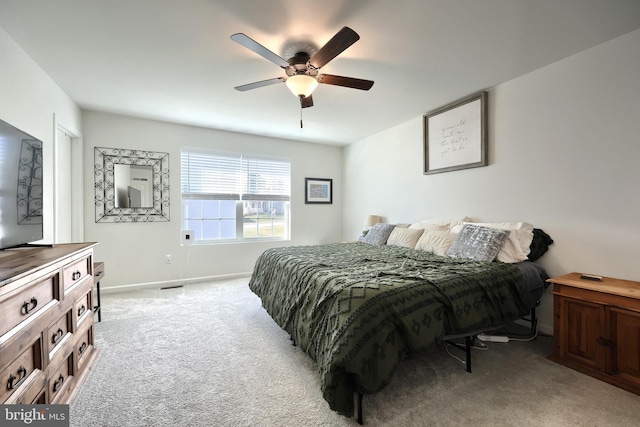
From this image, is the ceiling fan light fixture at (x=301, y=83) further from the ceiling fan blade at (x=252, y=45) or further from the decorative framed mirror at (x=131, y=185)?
the decorative framed mirror at (x=131, y=185)

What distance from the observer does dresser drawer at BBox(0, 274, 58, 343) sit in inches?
41.4

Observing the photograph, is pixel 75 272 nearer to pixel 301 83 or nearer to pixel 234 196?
pixel 301 83

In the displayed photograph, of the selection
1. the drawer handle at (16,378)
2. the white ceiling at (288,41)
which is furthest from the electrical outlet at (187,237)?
the drawer handle at (16,378)

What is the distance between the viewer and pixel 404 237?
10.8 ft

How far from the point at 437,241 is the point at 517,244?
70 cm

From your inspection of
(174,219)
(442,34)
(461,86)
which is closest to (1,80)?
(174,219)

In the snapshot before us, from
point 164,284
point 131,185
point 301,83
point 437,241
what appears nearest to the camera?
point 301,83

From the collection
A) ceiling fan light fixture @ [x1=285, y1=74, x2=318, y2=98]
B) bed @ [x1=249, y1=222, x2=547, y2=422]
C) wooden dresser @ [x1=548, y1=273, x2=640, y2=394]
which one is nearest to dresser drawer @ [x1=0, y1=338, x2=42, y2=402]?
bed @ [x1=249, y1=222, x2=547, y2=422]

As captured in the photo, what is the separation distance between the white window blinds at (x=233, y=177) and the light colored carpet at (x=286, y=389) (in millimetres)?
2329

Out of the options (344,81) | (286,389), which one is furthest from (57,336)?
(344,81)

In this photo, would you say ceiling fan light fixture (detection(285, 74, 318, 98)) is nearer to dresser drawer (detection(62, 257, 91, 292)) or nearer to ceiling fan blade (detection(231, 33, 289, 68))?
ceiling fan blade (detection(231, 33, 289, 68))

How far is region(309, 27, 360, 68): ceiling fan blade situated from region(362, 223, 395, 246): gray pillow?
7.44 ft

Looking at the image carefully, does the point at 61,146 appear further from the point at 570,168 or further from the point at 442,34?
the point at 570,168

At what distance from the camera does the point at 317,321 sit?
1.74 m
